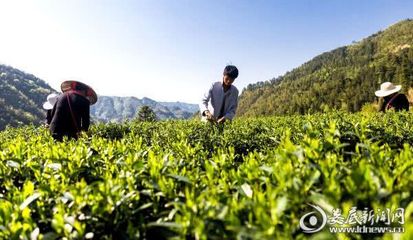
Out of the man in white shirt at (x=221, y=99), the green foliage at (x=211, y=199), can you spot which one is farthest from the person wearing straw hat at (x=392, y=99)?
the green foliage at (x=211, y=199)

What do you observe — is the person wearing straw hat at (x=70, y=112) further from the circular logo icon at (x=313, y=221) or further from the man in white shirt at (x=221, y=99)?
the circular logo icon at (x=313, y=221)

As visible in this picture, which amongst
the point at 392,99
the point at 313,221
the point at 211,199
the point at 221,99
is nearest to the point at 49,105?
the point at 221,99

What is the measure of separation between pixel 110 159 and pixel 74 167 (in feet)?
1.60

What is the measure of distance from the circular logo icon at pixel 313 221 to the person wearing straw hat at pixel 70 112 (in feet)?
18.3

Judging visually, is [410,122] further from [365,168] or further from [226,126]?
[365,168]

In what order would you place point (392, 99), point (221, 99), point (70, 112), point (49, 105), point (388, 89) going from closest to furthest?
point (70, 112) → point (221, 99) → point (49, 105) → point (392, 99) → point (388, 89)

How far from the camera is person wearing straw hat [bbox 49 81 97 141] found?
6594 mm

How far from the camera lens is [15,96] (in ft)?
622

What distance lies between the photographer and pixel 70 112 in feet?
21.7

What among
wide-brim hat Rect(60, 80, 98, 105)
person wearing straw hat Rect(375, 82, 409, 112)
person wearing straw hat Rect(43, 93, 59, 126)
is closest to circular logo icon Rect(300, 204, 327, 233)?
wide-brim hat Rect(60, 80, 98, 105)

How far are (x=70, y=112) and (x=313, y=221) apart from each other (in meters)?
5.68

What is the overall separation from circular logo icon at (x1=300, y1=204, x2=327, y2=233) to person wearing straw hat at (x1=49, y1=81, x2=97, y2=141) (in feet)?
18.3

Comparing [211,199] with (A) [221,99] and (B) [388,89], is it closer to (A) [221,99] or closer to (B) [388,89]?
(A) [221,99]

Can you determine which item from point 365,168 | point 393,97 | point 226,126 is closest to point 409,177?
point 365,168
